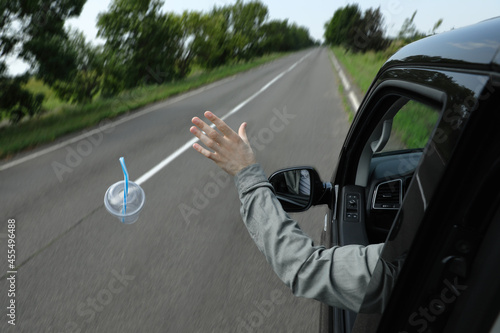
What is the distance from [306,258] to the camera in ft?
3.52

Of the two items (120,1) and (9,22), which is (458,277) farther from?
(120,1)

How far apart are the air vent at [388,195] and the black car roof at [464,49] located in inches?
34.2

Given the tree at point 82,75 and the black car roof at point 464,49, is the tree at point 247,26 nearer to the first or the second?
the tree at point 82,75

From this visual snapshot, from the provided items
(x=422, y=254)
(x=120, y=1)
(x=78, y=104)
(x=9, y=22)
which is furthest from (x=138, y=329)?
(x=120, y=1)

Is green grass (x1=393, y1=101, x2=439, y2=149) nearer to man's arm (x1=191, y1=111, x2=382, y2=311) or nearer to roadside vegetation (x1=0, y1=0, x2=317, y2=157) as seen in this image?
man's arm (x1=191, y1=111, x2=382, y2=311)

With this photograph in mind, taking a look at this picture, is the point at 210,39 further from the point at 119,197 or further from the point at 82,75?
the point at 119,197

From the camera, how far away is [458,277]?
75 cm

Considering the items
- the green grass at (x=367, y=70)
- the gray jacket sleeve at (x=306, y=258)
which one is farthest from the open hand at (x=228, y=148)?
the green grass at (x=367, y=70)

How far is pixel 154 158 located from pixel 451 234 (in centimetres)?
678

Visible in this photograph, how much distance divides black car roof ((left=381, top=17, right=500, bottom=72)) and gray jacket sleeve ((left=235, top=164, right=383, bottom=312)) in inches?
19.7

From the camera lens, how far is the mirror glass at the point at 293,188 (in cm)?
186

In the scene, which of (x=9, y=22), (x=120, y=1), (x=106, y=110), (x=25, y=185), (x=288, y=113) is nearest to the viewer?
(x=25, y=185)

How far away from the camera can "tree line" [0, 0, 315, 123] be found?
11070mm

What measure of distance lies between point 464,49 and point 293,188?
1.19 meters
